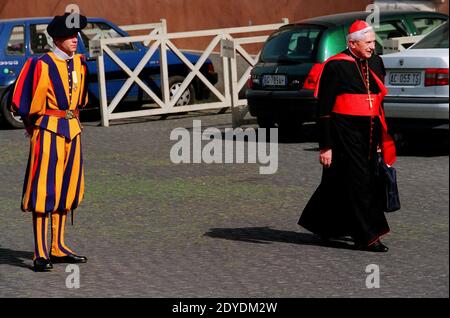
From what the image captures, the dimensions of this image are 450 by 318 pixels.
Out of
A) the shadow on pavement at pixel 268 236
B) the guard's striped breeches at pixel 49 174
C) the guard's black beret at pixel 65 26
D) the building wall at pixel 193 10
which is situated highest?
the guard's black beret at pixel 65 26

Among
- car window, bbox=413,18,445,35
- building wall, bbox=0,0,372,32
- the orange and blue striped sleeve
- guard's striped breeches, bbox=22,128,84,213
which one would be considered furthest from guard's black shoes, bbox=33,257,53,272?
building wall, bbox=0,0,372,32

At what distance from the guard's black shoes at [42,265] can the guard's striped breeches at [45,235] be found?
0.04m

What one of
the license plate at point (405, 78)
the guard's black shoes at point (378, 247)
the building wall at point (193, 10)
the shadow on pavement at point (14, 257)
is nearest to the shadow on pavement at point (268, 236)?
the guard's black shoes at point (378, 247)

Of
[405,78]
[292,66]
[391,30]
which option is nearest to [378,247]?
[405,78]

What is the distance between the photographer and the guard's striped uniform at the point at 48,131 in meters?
8.70

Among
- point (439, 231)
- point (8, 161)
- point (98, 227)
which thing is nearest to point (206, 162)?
point (8, 161)

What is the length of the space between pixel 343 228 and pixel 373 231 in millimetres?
340

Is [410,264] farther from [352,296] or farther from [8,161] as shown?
[8,161]

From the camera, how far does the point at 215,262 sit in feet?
28.9

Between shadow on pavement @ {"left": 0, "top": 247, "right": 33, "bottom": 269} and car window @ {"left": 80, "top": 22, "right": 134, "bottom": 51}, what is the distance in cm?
1005

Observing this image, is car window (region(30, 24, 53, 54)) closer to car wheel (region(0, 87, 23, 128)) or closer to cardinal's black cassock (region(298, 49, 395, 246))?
car wheel (region(0, 87, 23, 128))

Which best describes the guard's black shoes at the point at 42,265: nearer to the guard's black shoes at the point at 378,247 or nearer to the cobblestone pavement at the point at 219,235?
the cobblestone pavement at the point at 219,235

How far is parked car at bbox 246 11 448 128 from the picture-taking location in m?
15.4

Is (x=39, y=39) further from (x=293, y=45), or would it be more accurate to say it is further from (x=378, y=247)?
(x=378, y=247)
